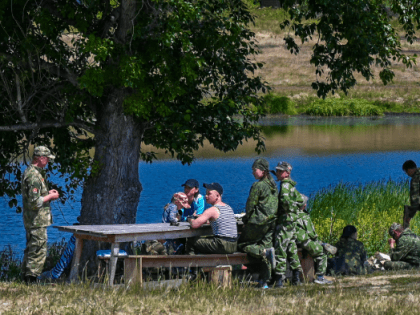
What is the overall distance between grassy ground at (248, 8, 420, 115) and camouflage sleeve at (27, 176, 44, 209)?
6139 centimetres

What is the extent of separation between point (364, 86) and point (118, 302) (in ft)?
244

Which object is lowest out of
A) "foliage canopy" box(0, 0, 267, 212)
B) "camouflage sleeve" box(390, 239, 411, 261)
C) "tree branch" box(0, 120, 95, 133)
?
"camouflage sleeve" box(390, 239, 411, 261)

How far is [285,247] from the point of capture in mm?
8539

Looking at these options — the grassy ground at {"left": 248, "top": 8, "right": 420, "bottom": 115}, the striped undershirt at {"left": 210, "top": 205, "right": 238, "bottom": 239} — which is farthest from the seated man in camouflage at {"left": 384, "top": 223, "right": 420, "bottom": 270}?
the grassy ground at {"left": 248, "top": 8, "right": 420, "bottom": 115}

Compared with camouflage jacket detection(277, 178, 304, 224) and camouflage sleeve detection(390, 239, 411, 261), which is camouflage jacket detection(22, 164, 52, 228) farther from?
camouflage sleeve detection(390, 239, 411, 261)

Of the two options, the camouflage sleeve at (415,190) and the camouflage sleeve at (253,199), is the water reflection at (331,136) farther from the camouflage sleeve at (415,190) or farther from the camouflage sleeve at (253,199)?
the camouflage sleeve at (253,199)

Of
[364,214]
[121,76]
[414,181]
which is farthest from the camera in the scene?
[364,214]

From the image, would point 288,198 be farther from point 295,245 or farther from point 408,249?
point 408,249

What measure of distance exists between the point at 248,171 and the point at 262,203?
19165mm

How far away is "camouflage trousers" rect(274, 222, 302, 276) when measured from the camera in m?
8.48

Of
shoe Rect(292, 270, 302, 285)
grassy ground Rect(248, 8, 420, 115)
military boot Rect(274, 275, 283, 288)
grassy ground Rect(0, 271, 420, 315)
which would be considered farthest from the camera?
grassy ground Rect(248, 8, 420, 115)

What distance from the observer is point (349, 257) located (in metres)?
9.40

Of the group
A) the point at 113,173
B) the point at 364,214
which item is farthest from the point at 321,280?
the point at 364,214

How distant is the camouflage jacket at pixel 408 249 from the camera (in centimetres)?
977
